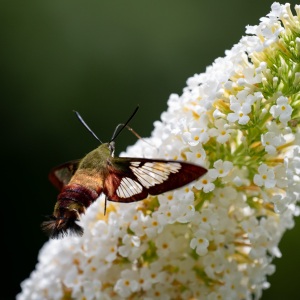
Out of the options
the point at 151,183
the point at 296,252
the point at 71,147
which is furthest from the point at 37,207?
the point at 151,183

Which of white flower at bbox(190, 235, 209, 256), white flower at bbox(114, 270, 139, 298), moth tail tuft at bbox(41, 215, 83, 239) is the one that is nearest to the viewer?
→ moth tail tuft at bbox(41, 215, 83, 239)

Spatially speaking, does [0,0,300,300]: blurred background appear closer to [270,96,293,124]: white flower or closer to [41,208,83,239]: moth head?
[41,208,83,239]: moth head

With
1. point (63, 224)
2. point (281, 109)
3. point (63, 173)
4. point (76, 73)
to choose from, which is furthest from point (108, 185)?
point (76, 73)

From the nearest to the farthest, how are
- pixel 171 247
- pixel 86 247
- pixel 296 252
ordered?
pixel 171 247
pixel 86 247
pixel 296 252

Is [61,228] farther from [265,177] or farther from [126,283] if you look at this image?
[265,177]

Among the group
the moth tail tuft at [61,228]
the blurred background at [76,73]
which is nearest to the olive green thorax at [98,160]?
the moth tail tuft at [61,228]

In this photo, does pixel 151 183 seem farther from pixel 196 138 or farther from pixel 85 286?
pixel 85 286

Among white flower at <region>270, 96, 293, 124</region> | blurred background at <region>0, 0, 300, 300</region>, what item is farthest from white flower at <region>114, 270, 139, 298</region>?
blurred background at <region>0, 0, 300, 300</region>
